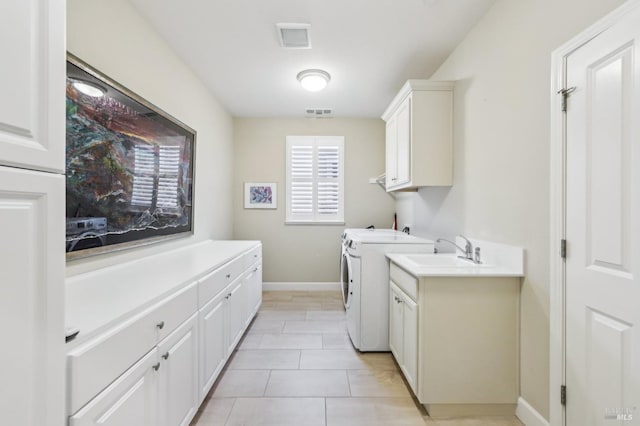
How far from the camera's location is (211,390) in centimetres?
199

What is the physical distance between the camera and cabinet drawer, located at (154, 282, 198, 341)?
1297 millimetres

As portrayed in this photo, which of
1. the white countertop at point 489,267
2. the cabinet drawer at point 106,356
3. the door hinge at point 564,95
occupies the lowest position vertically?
the cabinet drawer at point 106,356

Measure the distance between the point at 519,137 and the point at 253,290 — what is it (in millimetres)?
2763

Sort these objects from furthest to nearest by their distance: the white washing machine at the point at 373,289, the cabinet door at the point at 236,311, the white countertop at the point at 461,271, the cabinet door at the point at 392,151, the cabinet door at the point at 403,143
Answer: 1. the cabinet door at the point at 392,151
2. the cabinet door at the point at 403,143
3. the white washing machine at the point at 373,289
4. the cabinet door at the point at 236,311
5. the white countertop at the point at 461,271

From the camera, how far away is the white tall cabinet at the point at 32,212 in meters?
0.63

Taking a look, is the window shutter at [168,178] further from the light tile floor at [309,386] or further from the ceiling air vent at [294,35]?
the light tile floor at [309,386]

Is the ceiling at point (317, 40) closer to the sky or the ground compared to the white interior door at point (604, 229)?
closer to the sky

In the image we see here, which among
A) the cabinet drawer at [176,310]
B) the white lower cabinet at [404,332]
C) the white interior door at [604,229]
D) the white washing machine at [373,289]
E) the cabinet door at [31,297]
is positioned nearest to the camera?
the cabinet door at [31,297]

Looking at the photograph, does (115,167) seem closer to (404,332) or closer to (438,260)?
(404,332)

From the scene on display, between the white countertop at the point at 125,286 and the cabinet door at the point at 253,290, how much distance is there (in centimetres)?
68

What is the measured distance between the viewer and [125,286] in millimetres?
1427

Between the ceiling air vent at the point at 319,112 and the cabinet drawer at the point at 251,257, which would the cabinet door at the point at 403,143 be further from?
the cabinet drawer at the point at 251,257

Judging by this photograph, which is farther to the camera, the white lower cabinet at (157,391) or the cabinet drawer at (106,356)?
the white lower cabinet at (157,391)

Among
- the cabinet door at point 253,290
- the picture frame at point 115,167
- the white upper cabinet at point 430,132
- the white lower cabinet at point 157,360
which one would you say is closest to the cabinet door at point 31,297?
the white lower cabinet at point 157,360
